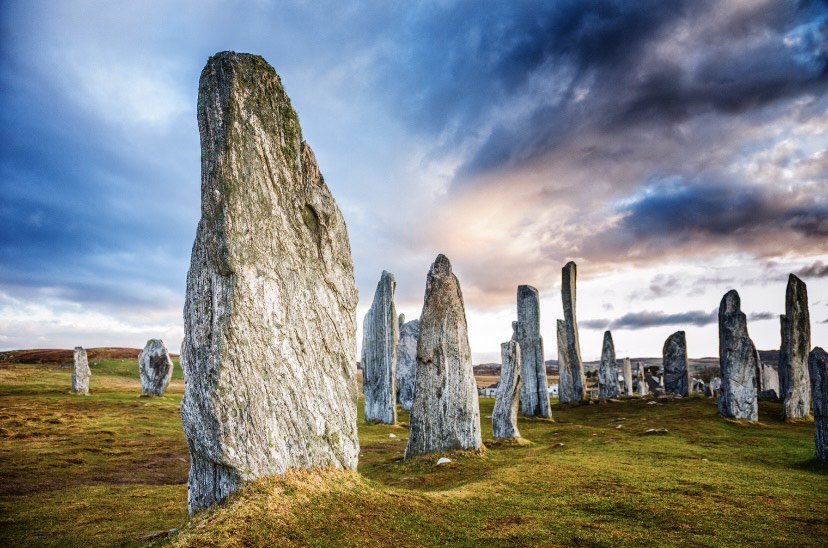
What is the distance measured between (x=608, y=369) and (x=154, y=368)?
28.5 m

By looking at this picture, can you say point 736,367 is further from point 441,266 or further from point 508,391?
point 441,266

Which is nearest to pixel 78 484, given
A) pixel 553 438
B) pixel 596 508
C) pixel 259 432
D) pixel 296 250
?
pixel 259 432

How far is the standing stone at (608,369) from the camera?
31156mm

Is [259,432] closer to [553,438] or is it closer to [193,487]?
[193,487]

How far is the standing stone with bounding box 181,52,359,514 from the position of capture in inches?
227

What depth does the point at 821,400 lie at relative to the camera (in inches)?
423

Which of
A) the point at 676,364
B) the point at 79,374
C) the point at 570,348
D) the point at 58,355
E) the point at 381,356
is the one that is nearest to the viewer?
the point at 381,356

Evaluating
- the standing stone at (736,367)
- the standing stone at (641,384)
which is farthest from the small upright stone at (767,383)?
the standing stone at (736,367)

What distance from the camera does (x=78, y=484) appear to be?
34.4ft

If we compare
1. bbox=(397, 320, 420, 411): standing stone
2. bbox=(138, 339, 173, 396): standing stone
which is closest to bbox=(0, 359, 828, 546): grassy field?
bbox=(397, 320, 420, 411): standing stone

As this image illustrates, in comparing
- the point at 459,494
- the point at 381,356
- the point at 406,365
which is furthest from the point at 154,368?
the point at 459,494

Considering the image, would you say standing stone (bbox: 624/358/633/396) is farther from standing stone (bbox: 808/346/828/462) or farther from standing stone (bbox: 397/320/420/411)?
standing stone (bbox: 808/346/828/462)

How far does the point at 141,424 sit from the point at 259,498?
17.6 meters

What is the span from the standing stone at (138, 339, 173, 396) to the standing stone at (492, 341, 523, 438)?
24010 millimetres
